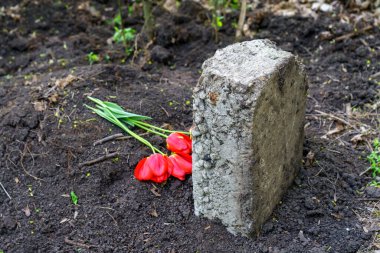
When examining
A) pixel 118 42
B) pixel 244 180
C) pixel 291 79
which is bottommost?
pixel 118 42

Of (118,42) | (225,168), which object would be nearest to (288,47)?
(118,42)

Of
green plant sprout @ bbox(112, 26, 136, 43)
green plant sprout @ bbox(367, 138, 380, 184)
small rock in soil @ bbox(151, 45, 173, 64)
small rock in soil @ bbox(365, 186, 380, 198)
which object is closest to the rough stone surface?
small rock in soil @ bbox(365, 186, 380, 198)

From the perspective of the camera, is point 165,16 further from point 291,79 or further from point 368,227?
point 368,227

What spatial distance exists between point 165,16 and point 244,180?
279cm

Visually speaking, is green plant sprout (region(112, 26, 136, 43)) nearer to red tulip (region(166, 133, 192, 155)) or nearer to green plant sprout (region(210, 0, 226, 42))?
green plant sprout (region(210, 0, 226, 42))

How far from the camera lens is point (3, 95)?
12.2 feet

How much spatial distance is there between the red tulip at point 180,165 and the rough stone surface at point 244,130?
227 millimetres

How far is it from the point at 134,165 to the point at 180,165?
31 cm

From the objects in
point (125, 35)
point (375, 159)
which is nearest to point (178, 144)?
point (375, 159)

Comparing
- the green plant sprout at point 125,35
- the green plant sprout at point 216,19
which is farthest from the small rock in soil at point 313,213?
the green plant sprout at point 125,35

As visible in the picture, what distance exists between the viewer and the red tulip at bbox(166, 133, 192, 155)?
2971 millimetres

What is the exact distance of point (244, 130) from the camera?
7.70 feet

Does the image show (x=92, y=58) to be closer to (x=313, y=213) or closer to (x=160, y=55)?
(x=160, y=55)

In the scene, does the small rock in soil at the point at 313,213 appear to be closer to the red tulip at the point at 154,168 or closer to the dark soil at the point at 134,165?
the dark soil at the point at 134,165
